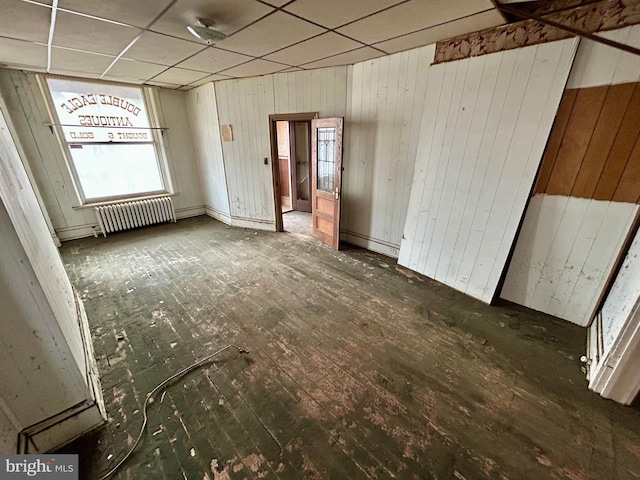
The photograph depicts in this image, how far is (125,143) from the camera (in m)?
4.84

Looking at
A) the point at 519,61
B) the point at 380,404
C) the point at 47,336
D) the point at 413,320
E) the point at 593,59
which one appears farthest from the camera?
the point at 413,320

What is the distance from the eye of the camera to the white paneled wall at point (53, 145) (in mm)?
3762

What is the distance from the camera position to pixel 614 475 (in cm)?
138

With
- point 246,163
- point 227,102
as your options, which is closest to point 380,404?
point 246,163

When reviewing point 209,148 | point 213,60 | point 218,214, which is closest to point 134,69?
point 213,60

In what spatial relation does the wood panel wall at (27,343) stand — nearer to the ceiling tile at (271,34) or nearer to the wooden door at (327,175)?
the ceiling tile at (271,34)

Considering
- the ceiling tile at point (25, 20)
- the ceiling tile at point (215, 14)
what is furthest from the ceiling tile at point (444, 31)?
the ceiling tile at point (25, 20)

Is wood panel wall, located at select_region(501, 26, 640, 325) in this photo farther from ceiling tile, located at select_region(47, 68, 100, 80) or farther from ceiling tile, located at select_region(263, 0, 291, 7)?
ceiling tile, located at select_region(47, 68, 100, 80)

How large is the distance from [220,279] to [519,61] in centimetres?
381

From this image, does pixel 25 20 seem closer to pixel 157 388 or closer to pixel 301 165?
pixel 157 388

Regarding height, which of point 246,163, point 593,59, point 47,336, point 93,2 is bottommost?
point 47,336

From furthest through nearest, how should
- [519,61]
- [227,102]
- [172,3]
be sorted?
[227,102] → [519,61] → [172,3]

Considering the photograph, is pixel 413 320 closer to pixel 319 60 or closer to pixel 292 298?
pixel 292 298

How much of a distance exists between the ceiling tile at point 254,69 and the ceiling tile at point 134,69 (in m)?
0.93
